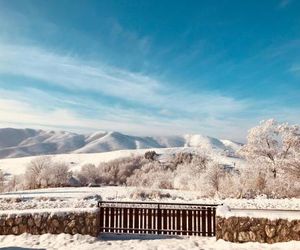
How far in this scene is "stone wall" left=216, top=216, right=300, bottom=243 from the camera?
48.5ft

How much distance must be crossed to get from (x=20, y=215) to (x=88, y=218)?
120 inches

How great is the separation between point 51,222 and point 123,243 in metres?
→ 3.41

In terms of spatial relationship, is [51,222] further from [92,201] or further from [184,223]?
[92,201]

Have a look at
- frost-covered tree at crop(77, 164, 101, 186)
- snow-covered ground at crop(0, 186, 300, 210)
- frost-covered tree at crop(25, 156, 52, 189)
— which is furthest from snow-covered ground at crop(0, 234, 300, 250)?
frost-covered tree at crop(77, 164, 101, 186)

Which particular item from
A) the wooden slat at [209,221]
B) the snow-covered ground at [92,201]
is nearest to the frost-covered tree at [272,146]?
the snow-covered ground at [92,201]

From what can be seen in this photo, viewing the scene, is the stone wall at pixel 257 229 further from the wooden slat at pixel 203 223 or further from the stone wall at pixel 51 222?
the stone wall at pixel 51 222

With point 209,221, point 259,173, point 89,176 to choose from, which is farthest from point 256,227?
point 89,176

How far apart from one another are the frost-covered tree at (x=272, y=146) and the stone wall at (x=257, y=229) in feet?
101

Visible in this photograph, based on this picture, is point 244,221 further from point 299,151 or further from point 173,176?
point 173,176

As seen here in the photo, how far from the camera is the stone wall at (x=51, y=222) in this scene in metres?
16.5

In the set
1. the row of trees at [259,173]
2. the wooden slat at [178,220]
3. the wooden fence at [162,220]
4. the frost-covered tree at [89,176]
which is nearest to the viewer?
the wooden fence at [162,220]

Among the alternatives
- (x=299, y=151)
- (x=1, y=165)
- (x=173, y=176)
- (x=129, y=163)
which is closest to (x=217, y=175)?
(x=299, y=151)

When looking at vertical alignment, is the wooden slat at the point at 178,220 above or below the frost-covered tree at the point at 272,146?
below

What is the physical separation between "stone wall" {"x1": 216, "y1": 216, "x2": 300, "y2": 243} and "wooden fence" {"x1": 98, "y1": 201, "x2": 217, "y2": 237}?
4.74 ft
